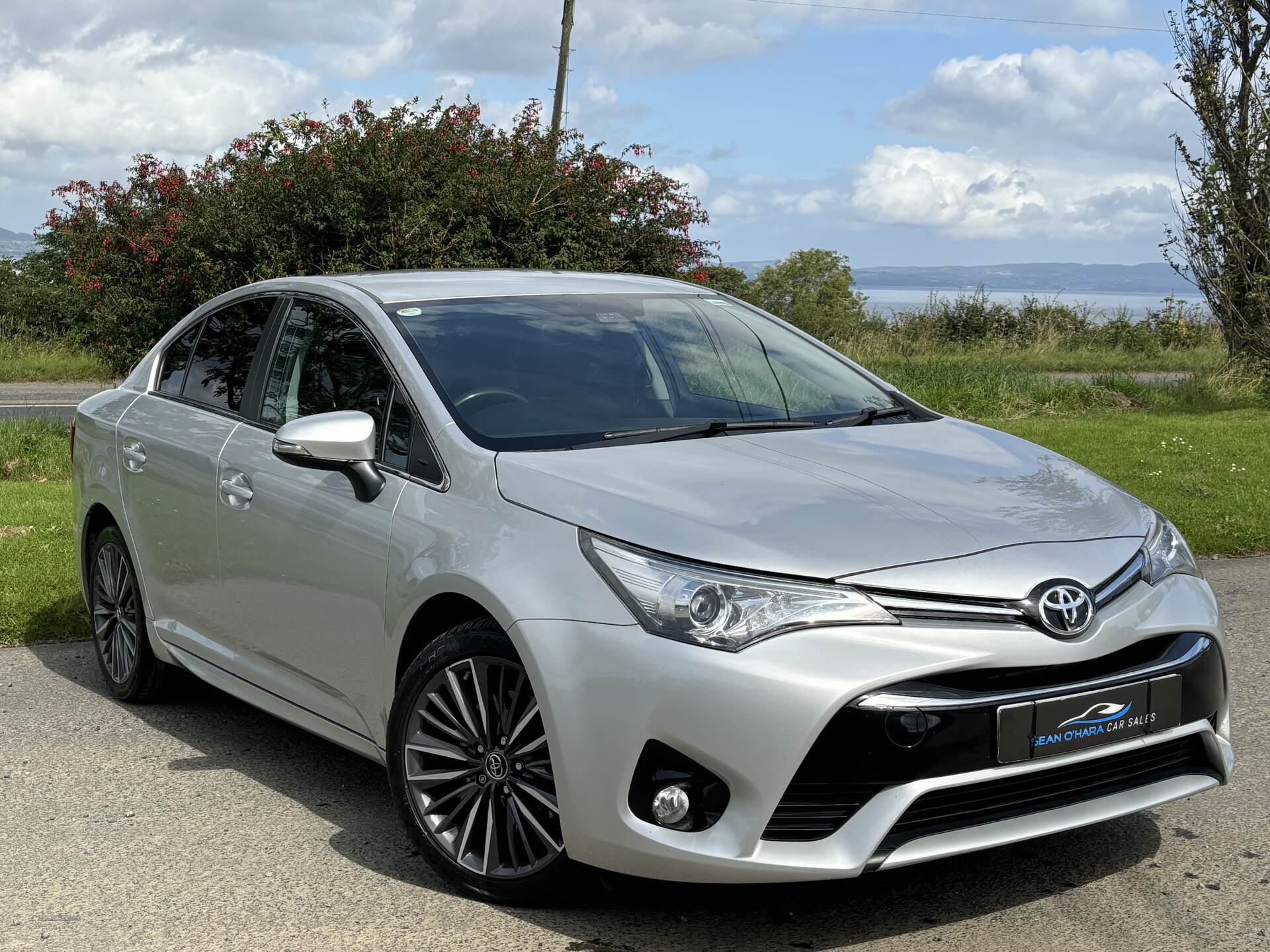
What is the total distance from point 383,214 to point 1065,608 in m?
14.6

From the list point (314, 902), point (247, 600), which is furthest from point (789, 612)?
point (247, 600)

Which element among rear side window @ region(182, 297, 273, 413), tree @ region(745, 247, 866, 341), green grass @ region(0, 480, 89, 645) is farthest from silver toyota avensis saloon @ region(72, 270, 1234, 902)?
tree @ region(745, 247, 866, 341)

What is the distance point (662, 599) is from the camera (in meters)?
3.19

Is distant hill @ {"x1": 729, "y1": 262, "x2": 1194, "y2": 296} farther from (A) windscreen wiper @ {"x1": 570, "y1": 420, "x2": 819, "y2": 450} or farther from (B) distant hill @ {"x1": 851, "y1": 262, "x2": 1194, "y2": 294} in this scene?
(A) windscreen wiper @ {"x1": 570, "y1": 420, "x2": 819, "y2": 450}

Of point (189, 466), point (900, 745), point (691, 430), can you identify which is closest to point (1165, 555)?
point (900, 745)

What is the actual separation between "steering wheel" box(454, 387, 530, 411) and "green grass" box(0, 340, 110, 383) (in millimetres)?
23476

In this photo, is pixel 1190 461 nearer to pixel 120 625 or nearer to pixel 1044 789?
pixel 120 625

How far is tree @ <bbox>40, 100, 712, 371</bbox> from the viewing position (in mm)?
16609

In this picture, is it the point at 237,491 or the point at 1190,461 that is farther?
the point at 1190,461

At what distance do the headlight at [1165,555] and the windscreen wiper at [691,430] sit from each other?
109cm

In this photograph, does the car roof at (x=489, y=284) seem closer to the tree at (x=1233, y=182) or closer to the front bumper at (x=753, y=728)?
the front bumper at (x=753, y=728)

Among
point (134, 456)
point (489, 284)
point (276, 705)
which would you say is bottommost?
point (276, 705)

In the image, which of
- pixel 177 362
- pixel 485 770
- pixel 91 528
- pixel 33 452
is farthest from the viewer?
pixel 33 452

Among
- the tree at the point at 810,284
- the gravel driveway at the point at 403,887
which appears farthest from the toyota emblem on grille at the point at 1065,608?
the tree at the point at 810,284
